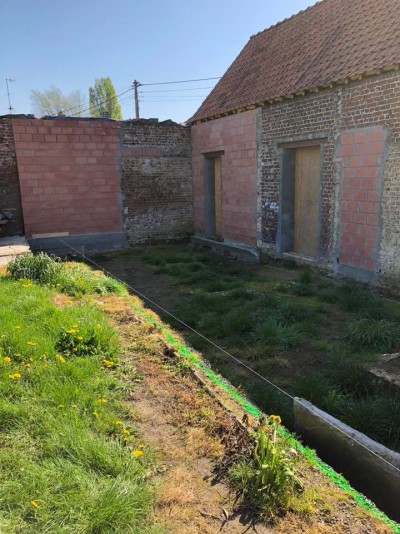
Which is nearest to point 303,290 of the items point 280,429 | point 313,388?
point 313,388

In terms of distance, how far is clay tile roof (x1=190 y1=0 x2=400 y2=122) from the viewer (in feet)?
23.4

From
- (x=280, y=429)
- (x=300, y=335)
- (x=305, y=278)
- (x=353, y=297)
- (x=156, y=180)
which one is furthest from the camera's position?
(x=156, y=180)

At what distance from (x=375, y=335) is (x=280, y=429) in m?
2.51

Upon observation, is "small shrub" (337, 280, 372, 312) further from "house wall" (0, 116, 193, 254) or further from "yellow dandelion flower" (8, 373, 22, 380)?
"house wall" (0, 116, 193, 254)

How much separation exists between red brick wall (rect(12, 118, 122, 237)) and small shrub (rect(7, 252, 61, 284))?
176 inches

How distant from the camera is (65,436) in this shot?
285 cm

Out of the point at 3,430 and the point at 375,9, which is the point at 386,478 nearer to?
the point at 3,430

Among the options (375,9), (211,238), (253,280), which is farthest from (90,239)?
(375,9)

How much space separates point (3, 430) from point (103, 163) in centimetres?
992

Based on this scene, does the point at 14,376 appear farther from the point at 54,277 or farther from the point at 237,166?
the point at 237,166

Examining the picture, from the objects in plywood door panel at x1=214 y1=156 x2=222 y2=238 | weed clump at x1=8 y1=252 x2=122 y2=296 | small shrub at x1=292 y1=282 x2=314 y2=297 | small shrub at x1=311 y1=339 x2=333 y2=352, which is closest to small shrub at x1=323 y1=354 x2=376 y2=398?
small shrub at x1=311 y1=339 x2=333 y2=352

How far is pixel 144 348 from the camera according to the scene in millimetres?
4680

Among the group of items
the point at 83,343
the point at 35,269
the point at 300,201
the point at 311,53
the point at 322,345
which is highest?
the point at 311,53

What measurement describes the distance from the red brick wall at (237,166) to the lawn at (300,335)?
7.25ft
